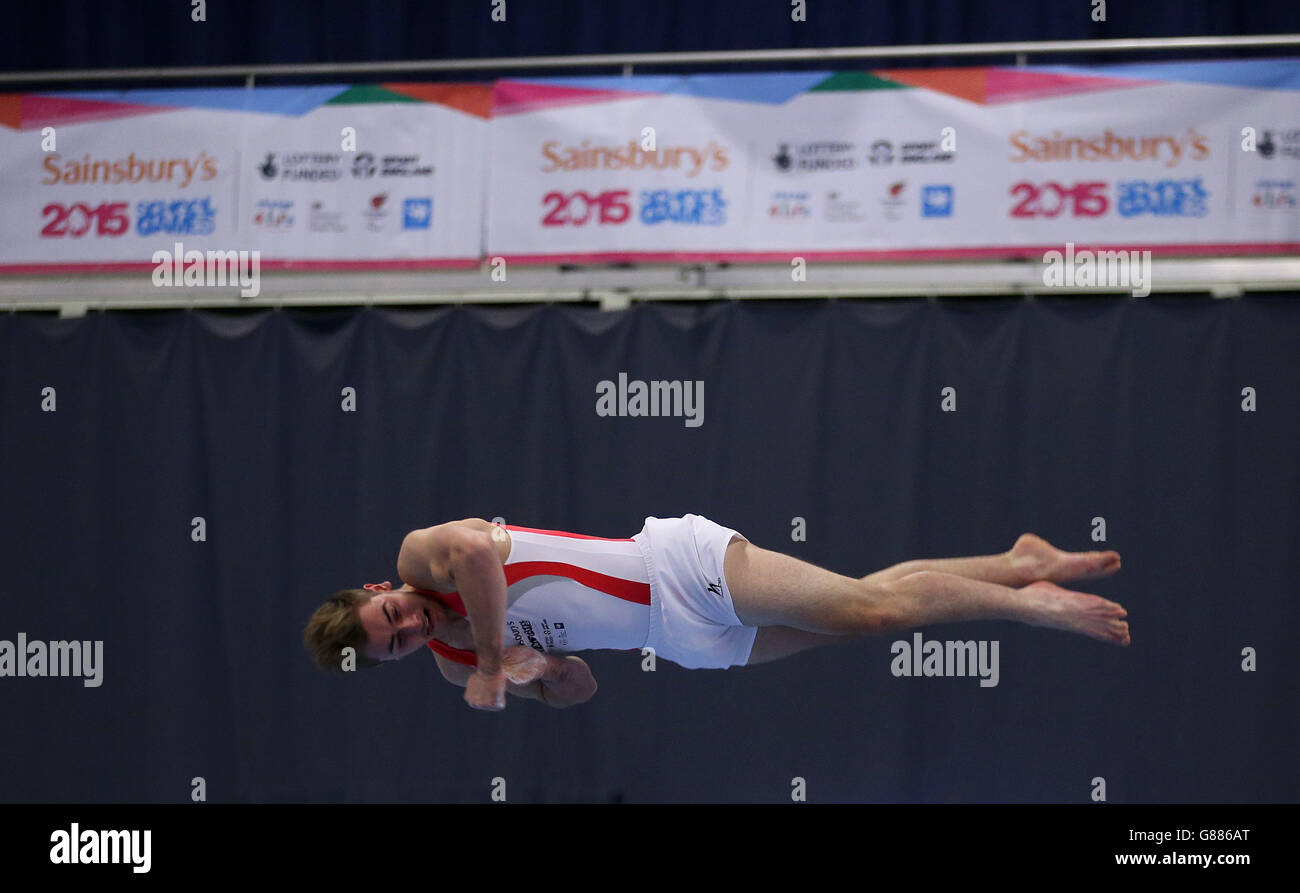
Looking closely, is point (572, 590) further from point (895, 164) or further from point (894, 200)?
point (895, 164)

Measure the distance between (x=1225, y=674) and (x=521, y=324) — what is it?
417 centimetres

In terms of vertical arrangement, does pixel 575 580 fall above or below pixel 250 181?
below

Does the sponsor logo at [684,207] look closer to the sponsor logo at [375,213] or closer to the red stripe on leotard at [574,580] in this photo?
the sponsor logo at [375,213]

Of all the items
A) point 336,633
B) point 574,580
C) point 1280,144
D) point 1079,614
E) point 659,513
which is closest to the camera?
point 336,633

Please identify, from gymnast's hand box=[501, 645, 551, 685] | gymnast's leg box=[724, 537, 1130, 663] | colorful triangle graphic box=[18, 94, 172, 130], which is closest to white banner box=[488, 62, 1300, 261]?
colorful triangle graphic box=[18, 94, 172, 130]

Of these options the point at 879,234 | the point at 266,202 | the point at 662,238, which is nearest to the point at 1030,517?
the point at 879,234

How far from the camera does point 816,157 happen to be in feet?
20.9

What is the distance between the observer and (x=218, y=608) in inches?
267

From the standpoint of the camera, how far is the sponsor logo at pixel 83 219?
6.75 meters

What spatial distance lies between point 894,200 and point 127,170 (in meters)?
4.23

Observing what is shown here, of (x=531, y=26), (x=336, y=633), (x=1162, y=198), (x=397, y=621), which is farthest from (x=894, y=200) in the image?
(x=336, y=633)

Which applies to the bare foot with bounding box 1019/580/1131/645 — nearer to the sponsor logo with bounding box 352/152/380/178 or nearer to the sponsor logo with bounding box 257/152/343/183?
the sponsor logo with bounding box 352/152/380/178

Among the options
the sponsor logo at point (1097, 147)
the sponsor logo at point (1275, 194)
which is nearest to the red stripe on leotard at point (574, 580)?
the sponsor logo at point (1097, 147)

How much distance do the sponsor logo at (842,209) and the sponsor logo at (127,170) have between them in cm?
338
